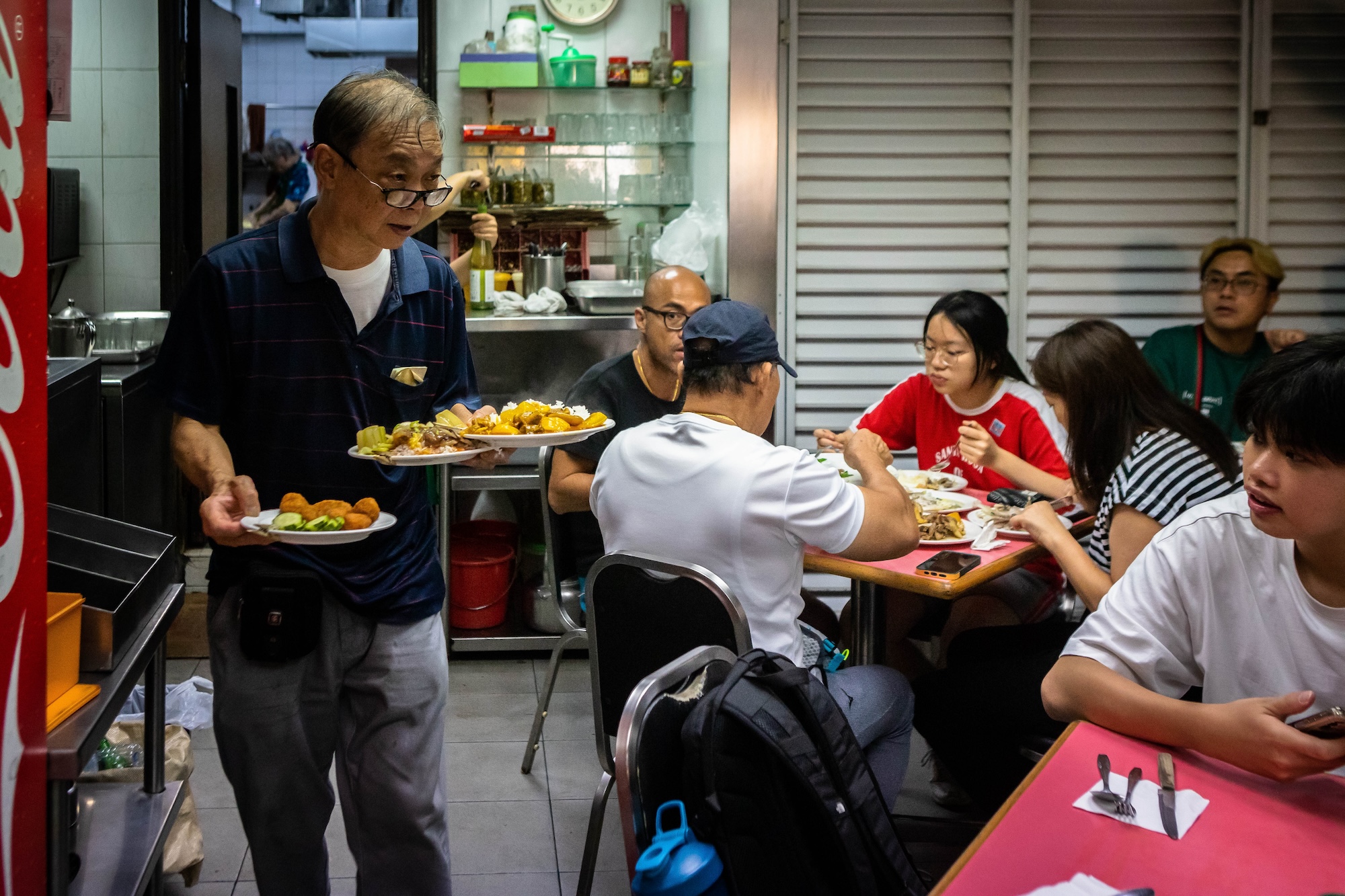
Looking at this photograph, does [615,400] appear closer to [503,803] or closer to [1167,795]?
[503,803]

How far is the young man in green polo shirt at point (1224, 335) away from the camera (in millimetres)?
4230

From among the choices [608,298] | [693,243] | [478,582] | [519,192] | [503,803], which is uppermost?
[519,192]

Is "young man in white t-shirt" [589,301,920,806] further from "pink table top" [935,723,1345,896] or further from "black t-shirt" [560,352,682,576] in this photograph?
"black t-shirt" [560,352,682,576]

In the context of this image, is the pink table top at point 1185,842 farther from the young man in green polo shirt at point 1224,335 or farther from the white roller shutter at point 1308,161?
the white roller shutter at point 1308,161

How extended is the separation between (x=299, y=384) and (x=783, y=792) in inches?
42.2

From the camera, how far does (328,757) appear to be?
7.10 ft

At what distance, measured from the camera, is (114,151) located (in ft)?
15.8

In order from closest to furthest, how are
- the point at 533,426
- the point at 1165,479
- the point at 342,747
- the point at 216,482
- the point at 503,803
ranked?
the point at 216,482
the point at 342,747
the point at 533,426
the point at 1165,479
the point at 503,803

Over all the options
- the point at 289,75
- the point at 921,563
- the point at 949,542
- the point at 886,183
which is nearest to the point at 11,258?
the point at 921,563

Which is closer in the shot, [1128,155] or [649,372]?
[649,372]

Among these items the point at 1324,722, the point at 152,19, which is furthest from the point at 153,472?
the point at 1324,722

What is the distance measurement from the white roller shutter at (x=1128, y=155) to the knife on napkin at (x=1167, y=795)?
11.2 feet

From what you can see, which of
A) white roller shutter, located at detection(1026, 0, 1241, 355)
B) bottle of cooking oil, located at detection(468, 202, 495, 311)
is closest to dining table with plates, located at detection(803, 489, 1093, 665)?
white roller shutter, located at detection(1026, 0, 1241, 355)

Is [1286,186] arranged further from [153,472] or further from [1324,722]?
[153,472]
